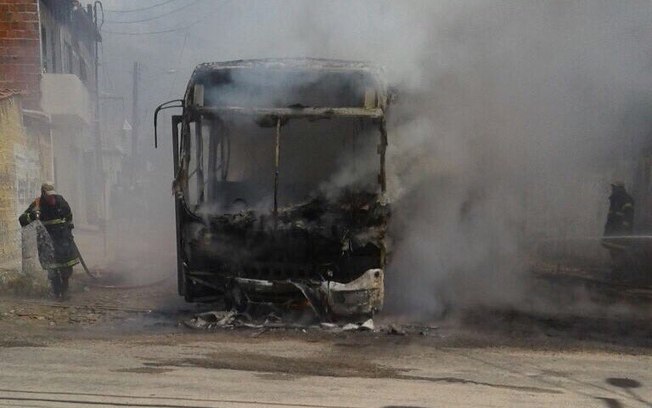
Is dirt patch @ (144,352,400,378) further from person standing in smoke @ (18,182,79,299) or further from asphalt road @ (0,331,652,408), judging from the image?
person standing in smoke @ (18,182,79,299)

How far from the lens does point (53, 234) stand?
7.82 m

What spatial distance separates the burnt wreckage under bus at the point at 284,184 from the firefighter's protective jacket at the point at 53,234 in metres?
2.34

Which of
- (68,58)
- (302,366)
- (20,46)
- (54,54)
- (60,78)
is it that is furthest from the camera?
(68,58)

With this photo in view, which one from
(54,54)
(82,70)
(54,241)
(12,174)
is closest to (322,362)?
(54,241)

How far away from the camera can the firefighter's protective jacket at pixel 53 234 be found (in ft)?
25.4

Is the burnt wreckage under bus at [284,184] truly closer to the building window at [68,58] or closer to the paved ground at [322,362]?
the paved ground at [322,362]

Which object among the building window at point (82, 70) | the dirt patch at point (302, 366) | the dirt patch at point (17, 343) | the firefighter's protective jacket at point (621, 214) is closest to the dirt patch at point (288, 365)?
the dirt patch at point (302, 366)

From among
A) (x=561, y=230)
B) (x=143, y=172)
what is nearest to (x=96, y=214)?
(x=561, y=230)

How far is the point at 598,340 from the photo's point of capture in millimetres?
5875

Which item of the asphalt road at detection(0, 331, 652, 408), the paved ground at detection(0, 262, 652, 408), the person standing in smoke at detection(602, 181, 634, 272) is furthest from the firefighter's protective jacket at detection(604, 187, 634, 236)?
the asphalt road at detection(0, 331, 652, 408)

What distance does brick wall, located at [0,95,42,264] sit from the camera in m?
10.4

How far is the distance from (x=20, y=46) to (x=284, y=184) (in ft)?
Result: 36.7

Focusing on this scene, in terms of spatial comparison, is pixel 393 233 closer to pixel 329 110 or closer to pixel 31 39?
pixel 329 110

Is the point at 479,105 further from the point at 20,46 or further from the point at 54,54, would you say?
the point at 54,54
